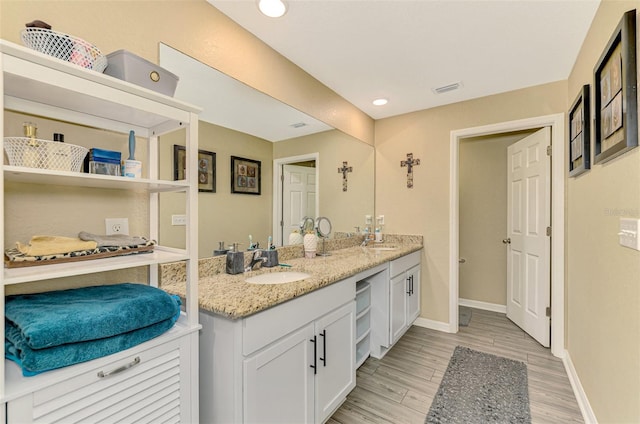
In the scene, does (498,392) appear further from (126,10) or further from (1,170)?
(126,10)

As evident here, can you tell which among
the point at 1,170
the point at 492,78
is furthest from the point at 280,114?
the point at 492,78

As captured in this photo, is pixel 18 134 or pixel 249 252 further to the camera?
pixel 249 252

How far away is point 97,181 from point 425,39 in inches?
76.3

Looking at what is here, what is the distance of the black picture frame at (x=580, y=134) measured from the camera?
5.89ft

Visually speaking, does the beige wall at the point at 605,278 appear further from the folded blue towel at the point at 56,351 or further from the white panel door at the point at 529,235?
the folded blue towel at the point at 56,351

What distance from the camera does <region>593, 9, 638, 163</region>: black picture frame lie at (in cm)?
113

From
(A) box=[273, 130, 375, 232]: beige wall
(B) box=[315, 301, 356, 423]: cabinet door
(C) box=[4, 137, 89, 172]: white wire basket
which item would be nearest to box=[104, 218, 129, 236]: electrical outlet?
(C) box=[4, 137, 89, 172]: white wire basket

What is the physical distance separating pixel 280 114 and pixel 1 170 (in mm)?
1585

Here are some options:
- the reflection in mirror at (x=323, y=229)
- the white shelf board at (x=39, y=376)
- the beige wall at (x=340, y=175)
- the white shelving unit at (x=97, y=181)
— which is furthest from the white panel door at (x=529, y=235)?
the white shelf board at (x=39, y=376)

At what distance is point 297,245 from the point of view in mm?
2297

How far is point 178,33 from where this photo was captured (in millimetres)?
1432

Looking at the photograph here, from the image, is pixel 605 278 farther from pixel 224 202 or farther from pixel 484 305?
pixel 484 305

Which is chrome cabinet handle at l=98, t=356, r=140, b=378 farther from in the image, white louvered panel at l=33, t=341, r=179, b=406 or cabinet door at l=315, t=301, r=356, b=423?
cabinet door at l=315, t=301, r=356, b=423

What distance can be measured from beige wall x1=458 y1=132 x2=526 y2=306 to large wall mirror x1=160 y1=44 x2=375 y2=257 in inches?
70.6
